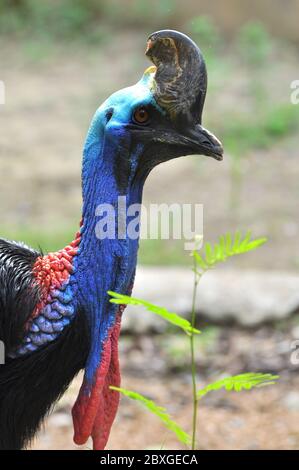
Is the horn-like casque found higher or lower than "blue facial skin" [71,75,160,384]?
higher

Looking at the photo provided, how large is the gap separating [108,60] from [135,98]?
6.84 meters

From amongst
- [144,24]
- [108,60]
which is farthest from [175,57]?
[144,24]

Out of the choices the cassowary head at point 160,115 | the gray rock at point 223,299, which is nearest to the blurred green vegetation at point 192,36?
the gray rock at point 223,299

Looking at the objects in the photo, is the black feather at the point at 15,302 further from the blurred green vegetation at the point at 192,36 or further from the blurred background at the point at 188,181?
the blurred green vegetation at the point at 192,36

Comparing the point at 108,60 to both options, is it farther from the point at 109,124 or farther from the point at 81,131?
the point at 109,124

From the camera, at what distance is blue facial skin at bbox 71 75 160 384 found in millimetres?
2209

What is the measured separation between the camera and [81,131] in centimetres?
750

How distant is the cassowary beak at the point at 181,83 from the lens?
2.16m

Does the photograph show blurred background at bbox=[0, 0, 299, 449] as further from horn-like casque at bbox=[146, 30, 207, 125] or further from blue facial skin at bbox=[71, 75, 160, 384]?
horn-like casque at bbox=[146, 30, 207, 125]

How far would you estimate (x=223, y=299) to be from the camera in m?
4.54
